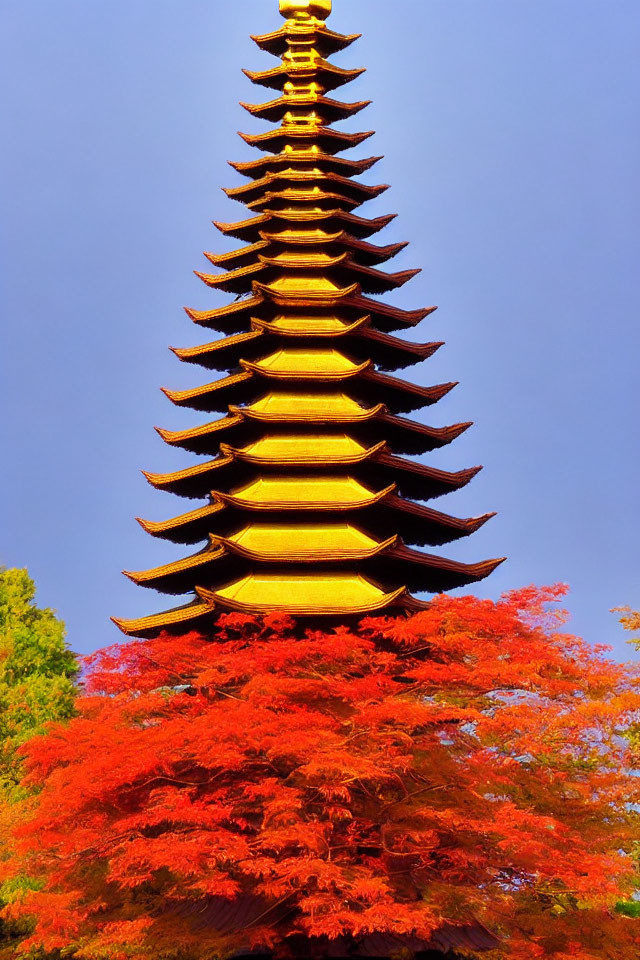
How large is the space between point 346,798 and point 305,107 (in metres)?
19.3

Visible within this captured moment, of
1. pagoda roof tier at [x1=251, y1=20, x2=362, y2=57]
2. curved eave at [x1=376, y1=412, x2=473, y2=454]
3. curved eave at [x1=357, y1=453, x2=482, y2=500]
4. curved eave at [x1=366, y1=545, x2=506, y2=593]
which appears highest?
pagoda roof tier at [x1=251, y1=20, x2=362, y2=57]

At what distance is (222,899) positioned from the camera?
15578mm

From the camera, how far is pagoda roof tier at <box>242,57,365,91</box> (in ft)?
86.0

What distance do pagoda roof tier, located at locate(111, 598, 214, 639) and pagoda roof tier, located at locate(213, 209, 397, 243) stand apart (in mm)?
9762

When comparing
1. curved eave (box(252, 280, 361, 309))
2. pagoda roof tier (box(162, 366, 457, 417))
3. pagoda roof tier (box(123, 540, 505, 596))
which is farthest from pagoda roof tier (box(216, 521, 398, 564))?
curved eave (box(252, 280, 361, 309))

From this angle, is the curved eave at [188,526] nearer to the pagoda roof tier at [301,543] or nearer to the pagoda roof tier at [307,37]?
the pagoda roof tier at [301,543]

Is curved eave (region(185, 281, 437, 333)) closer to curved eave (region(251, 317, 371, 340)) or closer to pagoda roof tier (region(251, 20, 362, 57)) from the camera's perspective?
curved eave (region(251, 317, 371, 340))

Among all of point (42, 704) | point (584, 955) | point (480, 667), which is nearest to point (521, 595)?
point (480, 667)

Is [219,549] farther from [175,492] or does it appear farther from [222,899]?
[222,899]

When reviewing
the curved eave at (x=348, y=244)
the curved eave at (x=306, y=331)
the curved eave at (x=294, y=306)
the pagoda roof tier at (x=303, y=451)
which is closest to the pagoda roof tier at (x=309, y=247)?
the curved eave at (x=348, y=244)

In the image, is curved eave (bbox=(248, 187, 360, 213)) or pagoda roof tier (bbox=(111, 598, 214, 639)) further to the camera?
curved eave (bbox=(248, 187, 360, 213))

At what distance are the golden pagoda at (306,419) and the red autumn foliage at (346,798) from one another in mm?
2057

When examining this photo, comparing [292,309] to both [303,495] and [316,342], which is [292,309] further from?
[303,495]

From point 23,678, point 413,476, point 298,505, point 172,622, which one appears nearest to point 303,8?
point 413,476
